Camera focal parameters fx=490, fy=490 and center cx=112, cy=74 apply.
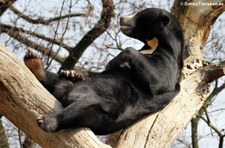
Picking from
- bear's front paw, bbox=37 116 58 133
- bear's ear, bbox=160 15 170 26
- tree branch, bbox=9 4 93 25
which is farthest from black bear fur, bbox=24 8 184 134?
tree branch, bbox=9 4 93 25

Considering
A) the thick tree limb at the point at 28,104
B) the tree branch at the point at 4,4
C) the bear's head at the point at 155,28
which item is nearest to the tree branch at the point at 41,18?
the tree branch at the point at 4,4

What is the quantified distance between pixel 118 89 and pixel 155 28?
85 cm

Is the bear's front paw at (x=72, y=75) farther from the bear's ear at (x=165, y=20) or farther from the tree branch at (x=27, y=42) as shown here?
the tree branch at (x=27, y=42)

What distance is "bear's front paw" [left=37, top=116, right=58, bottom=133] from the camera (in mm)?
3037

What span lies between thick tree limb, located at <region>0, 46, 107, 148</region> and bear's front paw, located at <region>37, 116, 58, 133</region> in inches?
2.8

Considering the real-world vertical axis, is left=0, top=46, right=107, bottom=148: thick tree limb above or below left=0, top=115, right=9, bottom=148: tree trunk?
above

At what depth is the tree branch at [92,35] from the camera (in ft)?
24.0

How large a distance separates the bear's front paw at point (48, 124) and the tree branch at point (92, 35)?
436 cm

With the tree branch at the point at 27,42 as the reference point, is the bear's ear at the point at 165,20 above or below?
above

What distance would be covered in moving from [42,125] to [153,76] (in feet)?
3.05

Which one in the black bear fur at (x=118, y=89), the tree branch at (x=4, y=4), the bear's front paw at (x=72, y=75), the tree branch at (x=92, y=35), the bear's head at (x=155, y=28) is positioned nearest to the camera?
the black bear fur at (x=118, y=89)

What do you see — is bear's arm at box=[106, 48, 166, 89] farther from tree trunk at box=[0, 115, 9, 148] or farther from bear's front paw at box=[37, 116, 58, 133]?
tree trunk at box=[0, 115, 9, 148]

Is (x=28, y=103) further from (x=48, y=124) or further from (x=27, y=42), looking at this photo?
(x=27, y=42)

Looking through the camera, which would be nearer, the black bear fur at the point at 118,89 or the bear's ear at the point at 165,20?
the black bear fur at the point at 118,89
